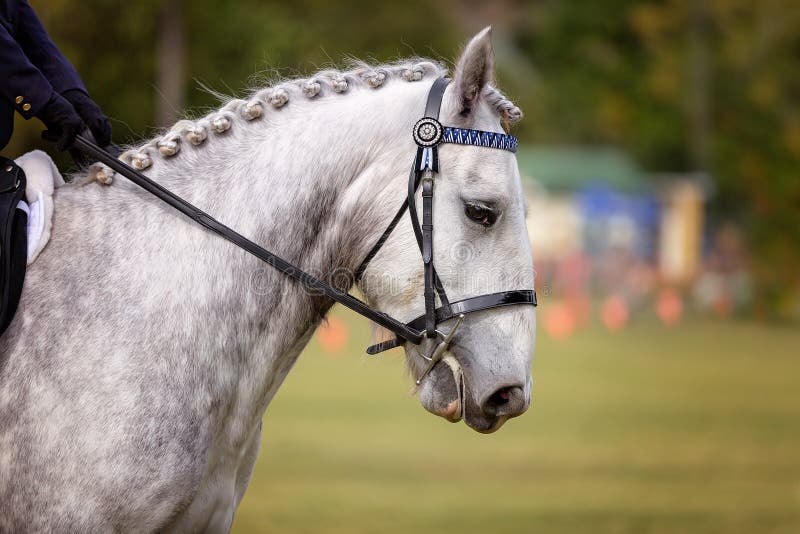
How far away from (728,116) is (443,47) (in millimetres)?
32228

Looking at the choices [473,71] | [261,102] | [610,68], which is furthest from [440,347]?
[610,68]

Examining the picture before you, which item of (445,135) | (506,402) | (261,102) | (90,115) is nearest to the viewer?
(506,402)

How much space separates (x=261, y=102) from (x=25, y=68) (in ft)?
2.96

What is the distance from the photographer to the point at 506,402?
3615mm

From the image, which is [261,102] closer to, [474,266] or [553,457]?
[474,266]

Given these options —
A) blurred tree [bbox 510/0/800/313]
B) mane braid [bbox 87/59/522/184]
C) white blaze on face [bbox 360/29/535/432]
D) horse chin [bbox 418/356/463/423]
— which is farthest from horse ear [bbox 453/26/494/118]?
blurred tree [bbox 510/0/800/313]

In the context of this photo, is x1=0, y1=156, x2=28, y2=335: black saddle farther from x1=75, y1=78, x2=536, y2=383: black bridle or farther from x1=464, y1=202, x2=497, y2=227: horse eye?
x1=464, y1=202, x2=497, y2=227: horse eye

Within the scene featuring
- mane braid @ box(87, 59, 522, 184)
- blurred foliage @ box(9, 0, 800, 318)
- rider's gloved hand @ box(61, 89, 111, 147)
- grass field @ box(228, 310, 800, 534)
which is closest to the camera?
mane braid @ box(87, 59, 522, 184)

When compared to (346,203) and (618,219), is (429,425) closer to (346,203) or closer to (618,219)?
(346,203)

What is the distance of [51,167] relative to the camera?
4012 mm

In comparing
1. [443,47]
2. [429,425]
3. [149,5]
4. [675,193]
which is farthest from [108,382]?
[443,47]

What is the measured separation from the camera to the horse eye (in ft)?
12.1

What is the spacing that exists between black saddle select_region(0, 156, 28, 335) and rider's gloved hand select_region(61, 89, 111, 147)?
486mm

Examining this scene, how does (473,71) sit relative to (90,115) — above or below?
above
